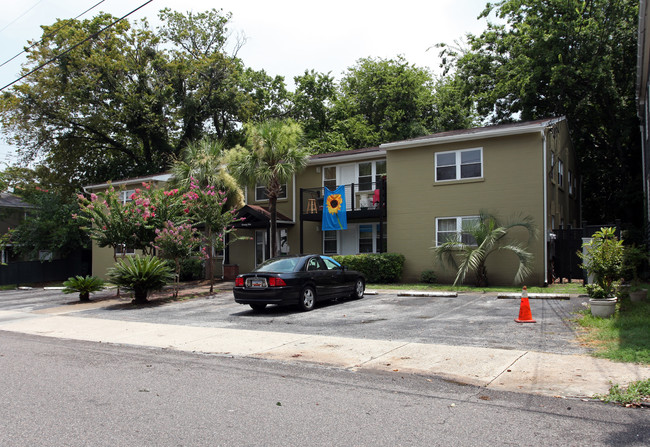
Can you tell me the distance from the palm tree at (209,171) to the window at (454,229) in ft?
29.0

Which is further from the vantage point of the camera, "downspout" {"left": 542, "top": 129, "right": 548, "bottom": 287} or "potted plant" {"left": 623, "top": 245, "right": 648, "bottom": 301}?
"downspout" {"left": 542, "top": 129, "right": 548, "bottom": 287}

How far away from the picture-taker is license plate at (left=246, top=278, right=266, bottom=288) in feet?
42.1

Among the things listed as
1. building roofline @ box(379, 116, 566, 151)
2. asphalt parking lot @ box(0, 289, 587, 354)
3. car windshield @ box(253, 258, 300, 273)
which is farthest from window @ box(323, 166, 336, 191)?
car windshield @ box(253, 258, 300, 273)

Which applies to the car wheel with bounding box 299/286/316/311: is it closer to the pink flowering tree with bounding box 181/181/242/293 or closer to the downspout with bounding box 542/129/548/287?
the pink flowering tree with bounding box 181/181/242/293

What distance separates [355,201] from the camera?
2241 centimetres

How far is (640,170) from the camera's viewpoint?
28125 mm

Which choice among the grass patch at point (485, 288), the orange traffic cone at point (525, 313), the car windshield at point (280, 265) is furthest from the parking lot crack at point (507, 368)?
the grass patch at point (485, 288)

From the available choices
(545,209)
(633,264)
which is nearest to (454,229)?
(545,209)

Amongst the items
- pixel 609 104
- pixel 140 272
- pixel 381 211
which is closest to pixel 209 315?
pixel 140 272

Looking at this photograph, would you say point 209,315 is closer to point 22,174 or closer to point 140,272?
point 140,272

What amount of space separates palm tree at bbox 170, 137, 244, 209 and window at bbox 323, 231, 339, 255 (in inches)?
170

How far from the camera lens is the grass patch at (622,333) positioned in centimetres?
727

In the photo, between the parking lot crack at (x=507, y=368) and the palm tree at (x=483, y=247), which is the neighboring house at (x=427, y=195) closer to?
the palm tree at (x=483, y=247)

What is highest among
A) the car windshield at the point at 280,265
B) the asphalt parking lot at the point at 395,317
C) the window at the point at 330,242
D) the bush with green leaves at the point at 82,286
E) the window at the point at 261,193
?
the window at the point at 261,193
